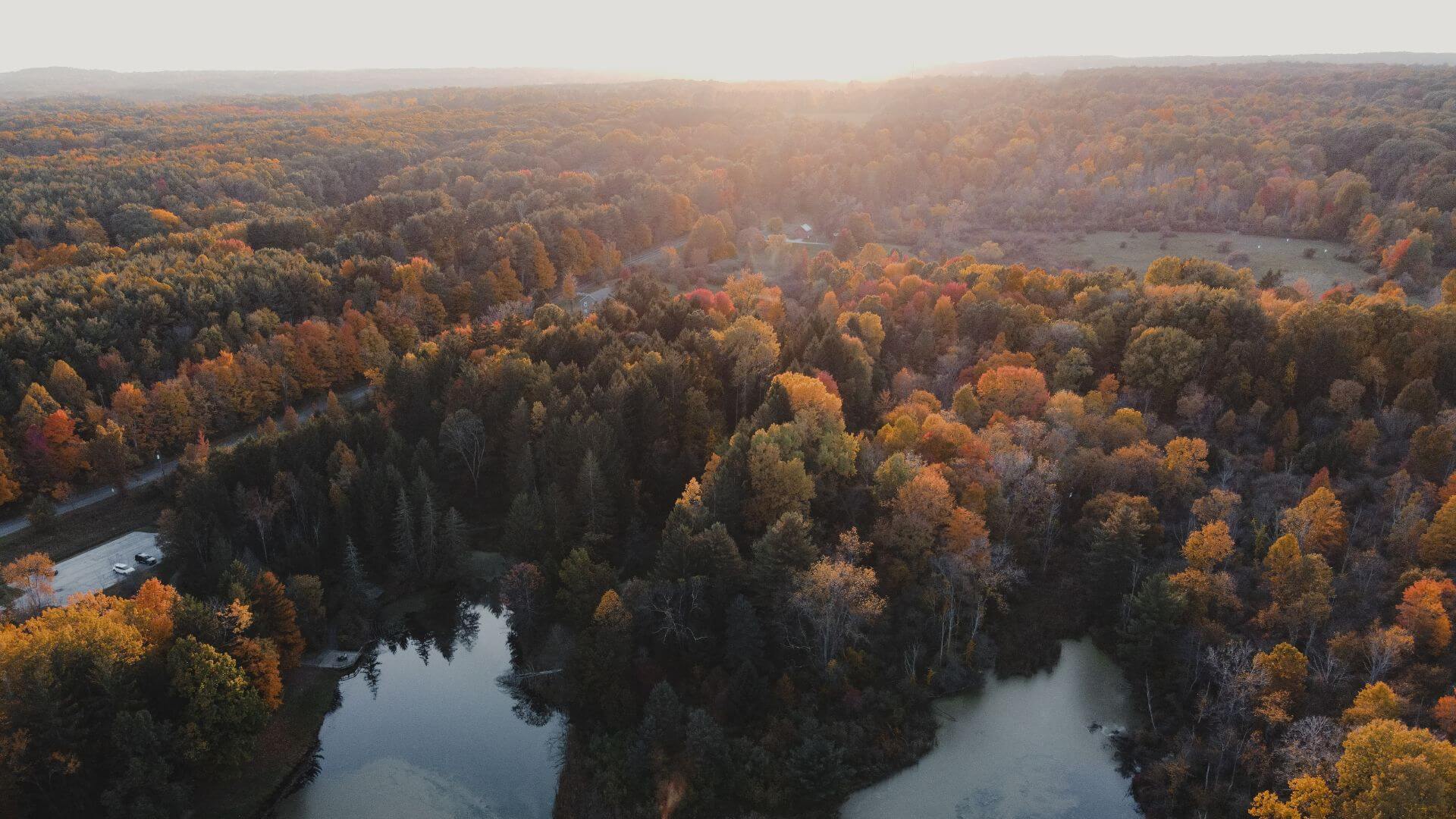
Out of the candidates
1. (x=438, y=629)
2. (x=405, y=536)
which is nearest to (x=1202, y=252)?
(x=405, y=536)

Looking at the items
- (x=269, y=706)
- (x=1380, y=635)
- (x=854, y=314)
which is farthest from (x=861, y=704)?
(x=854, y=314)

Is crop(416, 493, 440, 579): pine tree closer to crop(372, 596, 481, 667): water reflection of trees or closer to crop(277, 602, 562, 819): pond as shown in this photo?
crop(372, 596, 481, 667): water reflection of trees

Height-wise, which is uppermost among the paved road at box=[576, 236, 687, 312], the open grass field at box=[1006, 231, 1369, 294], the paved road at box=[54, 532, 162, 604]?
the open grass field at box=[1006, 231, 1369, 294]

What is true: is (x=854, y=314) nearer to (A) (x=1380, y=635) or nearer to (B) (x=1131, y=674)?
(B) (x=1131, y=674)

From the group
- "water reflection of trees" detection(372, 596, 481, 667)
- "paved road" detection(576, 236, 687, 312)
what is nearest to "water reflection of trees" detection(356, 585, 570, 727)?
"water reflection of trees" detection(372, 596, 481, 667)

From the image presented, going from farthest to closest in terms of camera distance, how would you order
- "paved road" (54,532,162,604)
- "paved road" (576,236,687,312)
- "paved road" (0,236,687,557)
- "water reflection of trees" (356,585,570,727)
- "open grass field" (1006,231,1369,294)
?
"paved road" (576,236,687,312) < "open grass field" (1006,231,1369,294) < "paved road" (0,236,687,557) < "paved road" (54,532,162,604) < "water reflection of trees" (356,585,570,727)

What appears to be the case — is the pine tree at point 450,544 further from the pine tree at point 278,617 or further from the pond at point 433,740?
the pine tree at point 278,617
